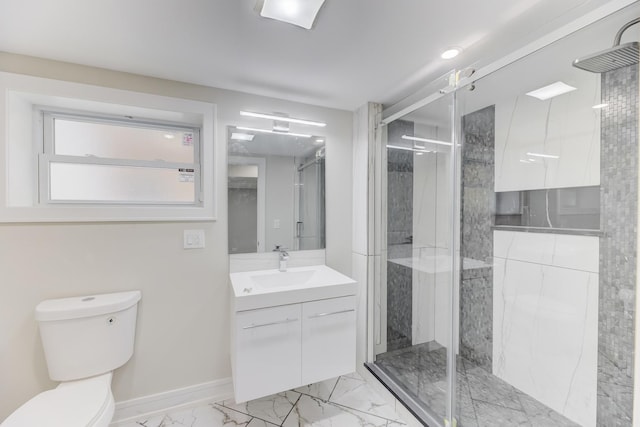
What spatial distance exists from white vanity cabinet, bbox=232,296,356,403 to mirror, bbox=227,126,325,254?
590mm

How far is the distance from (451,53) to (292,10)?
35.3 inches

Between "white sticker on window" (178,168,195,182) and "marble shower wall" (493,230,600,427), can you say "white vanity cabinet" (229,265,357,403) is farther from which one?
"marble shower wall" (493,230,600,427)

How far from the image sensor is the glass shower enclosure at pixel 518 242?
50.1 inches

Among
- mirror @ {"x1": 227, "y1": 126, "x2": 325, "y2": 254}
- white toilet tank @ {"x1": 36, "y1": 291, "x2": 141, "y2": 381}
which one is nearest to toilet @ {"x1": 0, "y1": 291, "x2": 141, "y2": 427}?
white toilet tank @ {"x1": 36, "y1": 291, "x2": 141, "y2": 381}

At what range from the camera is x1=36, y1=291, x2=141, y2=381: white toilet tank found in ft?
4.69

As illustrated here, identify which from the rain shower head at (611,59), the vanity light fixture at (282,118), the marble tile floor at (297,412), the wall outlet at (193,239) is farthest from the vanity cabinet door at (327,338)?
the rain shower head at (611,59)

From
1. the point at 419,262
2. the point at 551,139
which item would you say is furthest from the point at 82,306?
the point at 551,139

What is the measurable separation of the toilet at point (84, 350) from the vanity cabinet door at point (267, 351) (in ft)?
2.14

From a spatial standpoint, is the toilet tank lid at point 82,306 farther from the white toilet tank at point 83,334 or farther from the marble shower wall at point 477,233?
the marble shower wall at point 477,233

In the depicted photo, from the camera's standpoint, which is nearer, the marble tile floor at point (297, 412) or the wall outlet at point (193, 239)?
the marble tile floor at point (297, 412)

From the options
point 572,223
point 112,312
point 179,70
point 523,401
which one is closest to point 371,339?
point 523,401

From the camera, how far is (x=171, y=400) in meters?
1.79

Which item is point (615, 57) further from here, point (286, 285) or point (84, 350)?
point (84, 350)

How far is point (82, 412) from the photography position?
1.23m
